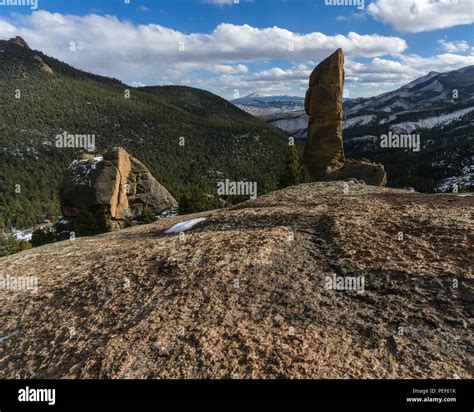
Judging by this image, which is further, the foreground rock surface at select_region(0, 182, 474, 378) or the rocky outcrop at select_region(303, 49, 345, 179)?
the rocky outcrop at select_region(303, 49, 345, 179)

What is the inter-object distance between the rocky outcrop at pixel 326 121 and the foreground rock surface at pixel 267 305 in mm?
56394

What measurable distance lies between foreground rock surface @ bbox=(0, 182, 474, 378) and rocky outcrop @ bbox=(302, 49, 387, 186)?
185ft

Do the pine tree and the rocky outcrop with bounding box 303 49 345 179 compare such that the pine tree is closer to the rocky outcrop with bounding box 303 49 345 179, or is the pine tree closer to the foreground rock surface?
the rocky outcrop with bounding box 303 49 345 179

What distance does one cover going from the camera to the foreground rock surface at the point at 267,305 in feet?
24.8

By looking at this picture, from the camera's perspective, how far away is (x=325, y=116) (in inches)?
2869

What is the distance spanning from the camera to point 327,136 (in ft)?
241

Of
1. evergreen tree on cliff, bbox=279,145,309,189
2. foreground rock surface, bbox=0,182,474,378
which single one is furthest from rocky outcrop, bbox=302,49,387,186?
foreground rock surface, bbox=0,182,474,378

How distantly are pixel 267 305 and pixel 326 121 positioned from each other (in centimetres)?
6915

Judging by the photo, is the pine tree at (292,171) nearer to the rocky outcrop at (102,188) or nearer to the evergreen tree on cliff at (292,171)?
the evergreen tree on cliff at (292,171)

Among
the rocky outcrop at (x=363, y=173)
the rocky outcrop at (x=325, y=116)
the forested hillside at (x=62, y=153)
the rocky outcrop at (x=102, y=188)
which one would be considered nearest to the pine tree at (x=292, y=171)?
the rocky outcrop at (x=363, y=173)

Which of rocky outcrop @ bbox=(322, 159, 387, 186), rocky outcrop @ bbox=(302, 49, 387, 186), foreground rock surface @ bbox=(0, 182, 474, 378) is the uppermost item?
rocky outcrop @ bbox=(302, 49, 387, 186)

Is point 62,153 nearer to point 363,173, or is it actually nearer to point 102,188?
point 102,188

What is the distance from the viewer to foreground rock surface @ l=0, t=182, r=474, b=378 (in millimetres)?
7570
